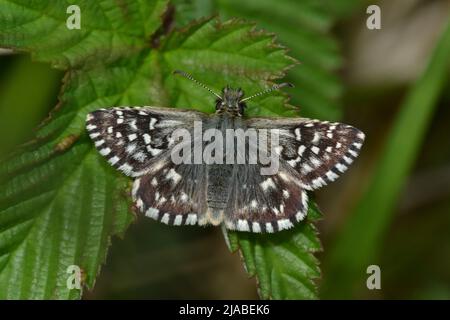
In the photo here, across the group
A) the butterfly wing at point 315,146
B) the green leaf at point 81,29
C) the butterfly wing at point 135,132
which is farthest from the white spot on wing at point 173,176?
the green leaf at point 81,29

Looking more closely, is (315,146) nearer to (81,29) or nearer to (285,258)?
(285,258)

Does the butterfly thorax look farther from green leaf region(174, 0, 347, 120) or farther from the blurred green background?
green leaf region(174, 0, 347, 120)

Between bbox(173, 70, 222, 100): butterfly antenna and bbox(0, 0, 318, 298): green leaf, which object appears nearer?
bbox(0, 0, 318, 298): green leaf

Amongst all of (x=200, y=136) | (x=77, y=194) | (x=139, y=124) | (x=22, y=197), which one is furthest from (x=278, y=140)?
(x=22, y=197)

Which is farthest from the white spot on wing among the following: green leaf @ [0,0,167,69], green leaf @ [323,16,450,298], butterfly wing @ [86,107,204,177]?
green leaf @ [323,16,450,298]

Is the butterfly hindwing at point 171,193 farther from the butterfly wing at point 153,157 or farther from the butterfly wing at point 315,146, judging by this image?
the butterfly wing at point 315,146

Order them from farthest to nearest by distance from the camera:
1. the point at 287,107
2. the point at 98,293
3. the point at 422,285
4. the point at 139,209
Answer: the point at 422,285 < the point at 98,293 < the point at 287,107 < the point at 139,209

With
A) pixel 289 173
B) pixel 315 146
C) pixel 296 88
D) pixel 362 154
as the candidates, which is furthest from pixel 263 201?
pixel 362 154

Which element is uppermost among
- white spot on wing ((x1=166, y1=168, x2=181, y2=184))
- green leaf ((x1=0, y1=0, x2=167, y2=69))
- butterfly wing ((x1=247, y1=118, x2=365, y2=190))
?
green leaf ((x1=0, y1=0, x2=167, y2=69))
